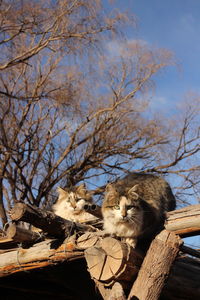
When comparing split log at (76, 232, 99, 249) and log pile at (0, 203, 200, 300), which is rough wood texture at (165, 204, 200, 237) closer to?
log pile at (0, 203, 200, 300)

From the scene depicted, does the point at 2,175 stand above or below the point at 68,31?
below

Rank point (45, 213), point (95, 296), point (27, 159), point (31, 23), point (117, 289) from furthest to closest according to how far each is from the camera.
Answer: point (27, 159) → point (31, 23) → point (95, 296) → point (45, 213) → point (117, 289)

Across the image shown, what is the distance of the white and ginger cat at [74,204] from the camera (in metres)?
6.70

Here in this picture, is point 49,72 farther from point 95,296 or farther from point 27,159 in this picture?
point 95,296

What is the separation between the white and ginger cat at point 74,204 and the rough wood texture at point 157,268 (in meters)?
2.67

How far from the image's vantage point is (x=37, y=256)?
15.4 feet

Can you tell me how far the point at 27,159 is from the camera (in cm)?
1202

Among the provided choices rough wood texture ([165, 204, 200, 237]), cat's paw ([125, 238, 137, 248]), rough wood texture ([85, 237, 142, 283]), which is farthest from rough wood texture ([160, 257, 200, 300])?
rough wood texture ([85, 237, 142, 283])

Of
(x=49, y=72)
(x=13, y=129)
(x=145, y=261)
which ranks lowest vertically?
(x=145, y=261)

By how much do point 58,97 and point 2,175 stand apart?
8.34ft

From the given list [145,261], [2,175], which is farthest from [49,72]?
[145,261]

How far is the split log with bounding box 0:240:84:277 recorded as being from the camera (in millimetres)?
4469

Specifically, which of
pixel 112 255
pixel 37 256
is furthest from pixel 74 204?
pixel 112 255

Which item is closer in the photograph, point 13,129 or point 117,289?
point 117,289
